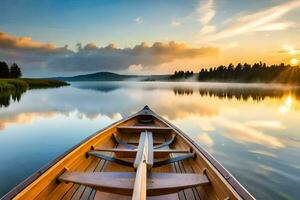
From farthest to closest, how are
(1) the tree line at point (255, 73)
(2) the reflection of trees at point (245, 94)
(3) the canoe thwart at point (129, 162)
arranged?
(1) the tree line at point (255, 73)
(2) the reflection of trees at point (245, 94)
(3) the canoe thwart at point (129, 162)

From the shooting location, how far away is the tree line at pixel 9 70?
211 ft

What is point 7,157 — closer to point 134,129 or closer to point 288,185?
point 134,129

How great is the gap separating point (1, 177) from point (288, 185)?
6394 millimetres

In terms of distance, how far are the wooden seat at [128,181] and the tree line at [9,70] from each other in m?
73.0

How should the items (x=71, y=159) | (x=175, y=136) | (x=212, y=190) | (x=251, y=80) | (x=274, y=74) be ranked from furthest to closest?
(x=251, y=80), (x=274, y=74), (x=175, y=136), (x=71, y=159), (x=212, y=190)

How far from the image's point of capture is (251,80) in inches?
4400

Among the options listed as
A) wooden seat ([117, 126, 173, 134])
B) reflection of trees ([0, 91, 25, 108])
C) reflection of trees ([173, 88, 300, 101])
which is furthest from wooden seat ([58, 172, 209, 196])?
reflection of trees ([173, 88, 300, 101])

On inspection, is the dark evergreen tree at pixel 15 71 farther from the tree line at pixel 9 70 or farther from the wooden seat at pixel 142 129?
the wooden seat at pixel 142 129

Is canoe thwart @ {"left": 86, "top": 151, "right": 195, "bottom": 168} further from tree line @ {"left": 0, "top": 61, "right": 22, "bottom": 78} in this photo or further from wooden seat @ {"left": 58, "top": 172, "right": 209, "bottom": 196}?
tree line @ {"left": 0, "top": 61, "right": 22, "bottom": 78}

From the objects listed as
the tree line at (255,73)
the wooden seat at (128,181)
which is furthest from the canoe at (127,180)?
the tree line at (255,73)

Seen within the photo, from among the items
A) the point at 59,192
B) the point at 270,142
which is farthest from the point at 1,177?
the point at 270,142

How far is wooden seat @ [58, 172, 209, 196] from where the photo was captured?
2.76 m

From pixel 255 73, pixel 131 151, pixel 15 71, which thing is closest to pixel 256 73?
pixel 255 73

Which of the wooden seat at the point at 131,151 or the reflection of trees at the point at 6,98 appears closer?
→ the wooden seat at the point at 131,151
